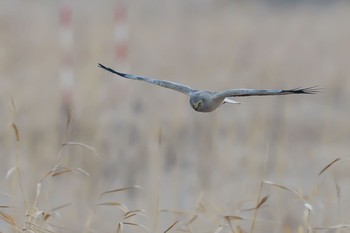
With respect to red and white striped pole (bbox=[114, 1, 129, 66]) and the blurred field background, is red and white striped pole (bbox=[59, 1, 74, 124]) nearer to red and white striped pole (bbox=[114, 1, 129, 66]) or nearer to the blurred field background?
the blurred field background

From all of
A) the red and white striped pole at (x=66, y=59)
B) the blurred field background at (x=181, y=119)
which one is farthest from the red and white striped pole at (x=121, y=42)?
the red and white striped pole at (x=66, y=59)

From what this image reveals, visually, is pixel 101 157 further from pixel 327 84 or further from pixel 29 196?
pixel 327 84

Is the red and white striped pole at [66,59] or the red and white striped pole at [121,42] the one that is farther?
the red and white striped pole at [121,42]

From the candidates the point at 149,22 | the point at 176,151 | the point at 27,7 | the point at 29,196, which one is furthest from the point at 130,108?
the point at 27,7

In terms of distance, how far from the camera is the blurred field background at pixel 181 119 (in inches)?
168

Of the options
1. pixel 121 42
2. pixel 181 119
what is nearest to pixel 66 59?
pixel 121 42

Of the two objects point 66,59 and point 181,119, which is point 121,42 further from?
point 181,119

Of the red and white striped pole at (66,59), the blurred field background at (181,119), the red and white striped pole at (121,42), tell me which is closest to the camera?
the blurred field background at (181,119)

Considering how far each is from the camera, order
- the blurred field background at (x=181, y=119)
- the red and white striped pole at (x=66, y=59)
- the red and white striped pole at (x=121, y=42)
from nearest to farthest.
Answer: the blurred field background at (x=181, y=119)
the red and white striped pole at (x=66, y=59)
the red and white striped pole at (x=121, y=42)

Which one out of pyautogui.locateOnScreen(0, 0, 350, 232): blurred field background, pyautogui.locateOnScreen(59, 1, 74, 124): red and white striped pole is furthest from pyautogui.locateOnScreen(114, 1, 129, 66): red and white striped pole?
pyautogui.locateOnScreen(59, 1, 74, 124): red and white striped pole

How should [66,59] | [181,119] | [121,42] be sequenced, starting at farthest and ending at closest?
[121,42] < [66,59] < [181,119]

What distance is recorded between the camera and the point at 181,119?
228 inches

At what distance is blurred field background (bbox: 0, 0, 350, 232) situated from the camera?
14.0ft

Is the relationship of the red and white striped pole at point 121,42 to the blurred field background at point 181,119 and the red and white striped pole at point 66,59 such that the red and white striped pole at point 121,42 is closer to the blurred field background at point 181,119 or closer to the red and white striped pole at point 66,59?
the blurred field background at point 181,119
